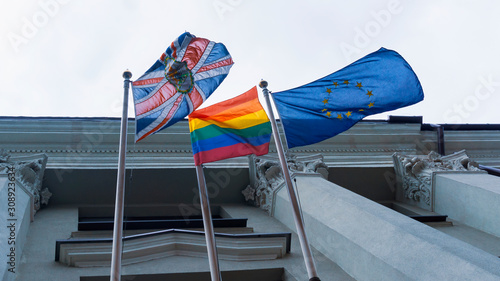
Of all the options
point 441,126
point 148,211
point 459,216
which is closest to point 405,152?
point 441,126

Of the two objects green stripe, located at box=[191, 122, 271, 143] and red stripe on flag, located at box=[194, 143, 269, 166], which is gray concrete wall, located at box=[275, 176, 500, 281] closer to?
red stripe on flag, located at box=[194, 143, 269, 166]

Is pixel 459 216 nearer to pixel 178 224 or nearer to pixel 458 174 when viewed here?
Answer: pixel 458 174

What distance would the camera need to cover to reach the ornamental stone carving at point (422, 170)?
1452 cm

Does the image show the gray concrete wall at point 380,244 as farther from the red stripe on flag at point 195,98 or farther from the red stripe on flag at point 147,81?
the red stripe on flag at point 147,81

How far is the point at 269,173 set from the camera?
13.6 m

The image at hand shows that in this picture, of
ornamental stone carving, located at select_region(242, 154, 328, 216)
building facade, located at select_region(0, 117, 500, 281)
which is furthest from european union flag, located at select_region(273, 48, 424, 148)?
ornamental stone carving, located at select_region(242, 154, 328, 216)

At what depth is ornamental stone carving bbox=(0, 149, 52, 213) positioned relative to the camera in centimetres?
1161

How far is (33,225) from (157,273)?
13.0ft

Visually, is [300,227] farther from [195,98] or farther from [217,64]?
[217,64]

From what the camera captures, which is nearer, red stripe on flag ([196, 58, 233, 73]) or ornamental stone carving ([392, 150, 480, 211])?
red stripe on flag ([196, 58, 233, 73])

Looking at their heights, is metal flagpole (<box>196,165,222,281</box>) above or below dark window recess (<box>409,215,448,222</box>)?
above

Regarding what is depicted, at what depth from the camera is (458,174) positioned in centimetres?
1415

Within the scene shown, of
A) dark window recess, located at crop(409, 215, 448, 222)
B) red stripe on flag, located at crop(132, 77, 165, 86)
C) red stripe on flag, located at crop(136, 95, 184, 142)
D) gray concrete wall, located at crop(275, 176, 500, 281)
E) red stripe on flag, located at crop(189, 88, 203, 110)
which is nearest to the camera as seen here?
gray concrete wall, located at crop(275, 176, 500, 281)

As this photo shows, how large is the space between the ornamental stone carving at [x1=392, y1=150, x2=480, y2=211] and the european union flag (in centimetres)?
502
